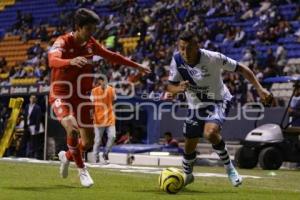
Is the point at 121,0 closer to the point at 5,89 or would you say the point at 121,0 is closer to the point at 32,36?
the point at 32,36

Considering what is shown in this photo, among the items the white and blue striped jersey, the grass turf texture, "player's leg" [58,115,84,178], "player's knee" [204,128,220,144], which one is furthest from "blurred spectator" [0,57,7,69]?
"player's knee" [204,128,220,144]

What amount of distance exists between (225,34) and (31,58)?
12.5 m

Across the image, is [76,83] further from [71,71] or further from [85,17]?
[85,17]

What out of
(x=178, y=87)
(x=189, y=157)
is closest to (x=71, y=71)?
(x=178, y=87)

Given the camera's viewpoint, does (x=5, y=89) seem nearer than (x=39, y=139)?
No

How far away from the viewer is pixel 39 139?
21.8m

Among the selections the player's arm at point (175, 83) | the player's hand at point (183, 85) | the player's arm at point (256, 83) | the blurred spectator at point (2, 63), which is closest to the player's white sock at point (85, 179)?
the player's arm at point (175, 83)

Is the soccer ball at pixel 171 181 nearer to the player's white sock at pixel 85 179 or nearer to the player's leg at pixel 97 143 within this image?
the player's white sock at pixel 85 179

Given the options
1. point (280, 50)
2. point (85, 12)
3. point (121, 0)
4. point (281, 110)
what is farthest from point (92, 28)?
point (121, 0)

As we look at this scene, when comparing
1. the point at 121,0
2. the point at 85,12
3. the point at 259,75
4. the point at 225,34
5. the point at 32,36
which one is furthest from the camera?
the point at 32,36

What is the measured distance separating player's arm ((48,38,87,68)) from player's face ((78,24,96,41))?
0.27m

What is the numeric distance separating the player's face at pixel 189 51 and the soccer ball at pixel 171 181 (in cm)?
145

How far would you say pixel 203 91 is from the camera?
9867 mm

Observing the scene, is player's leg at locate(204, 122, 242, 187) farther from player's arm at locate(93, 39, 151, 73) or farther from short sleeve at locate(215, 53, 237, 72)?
player's arm at locate(93, 39, 151, 73)
